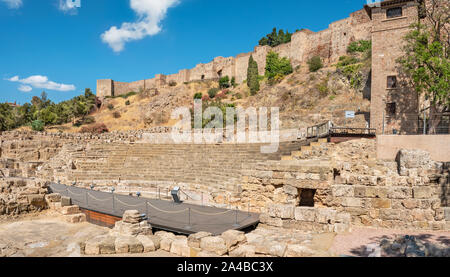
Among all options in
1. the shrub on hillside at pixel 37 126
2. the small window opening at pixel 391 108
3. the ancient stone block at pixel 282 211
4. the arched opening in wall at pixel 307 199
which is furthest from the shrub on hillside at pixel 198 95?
the ancient stone block at pixel 282 211

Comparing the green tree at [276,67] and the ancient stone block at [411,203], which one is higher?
the green tree at [276,67]

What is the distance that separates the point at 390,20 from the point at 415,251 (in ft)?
62.6

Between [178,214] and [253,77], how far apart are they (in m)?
35.5

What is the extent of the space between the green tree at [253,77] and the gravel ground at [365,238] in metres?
34.5

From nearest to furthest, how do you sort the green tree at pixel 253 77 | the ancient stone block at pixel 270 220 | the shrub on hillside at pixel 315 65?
the ancient stone block at pixel 270 220 → the shrub on hillside at pixel 315 65 → the green tree at pixel 253 77

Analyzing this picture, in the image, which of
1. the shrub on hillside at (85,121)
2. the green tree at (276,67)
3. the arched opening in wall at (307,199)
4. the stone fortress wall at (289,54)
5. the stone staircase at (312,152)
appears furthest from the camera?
the shrub on hillside at (85,121)

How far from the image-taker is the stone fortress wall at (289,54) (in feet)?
122

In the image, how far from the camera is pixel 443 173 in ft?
26.4

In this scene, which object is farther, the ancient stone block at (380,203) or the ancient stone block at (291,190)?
the ancient stone block at (291,190)

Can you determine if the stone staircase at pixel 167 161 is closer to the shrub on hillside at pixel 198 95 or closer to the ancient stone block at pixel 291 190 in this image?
the ancient stone block at pixel 291 190

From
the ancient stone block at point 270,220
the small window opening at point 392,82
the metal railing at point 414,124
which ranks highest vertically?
the small window opening at point 392,82
